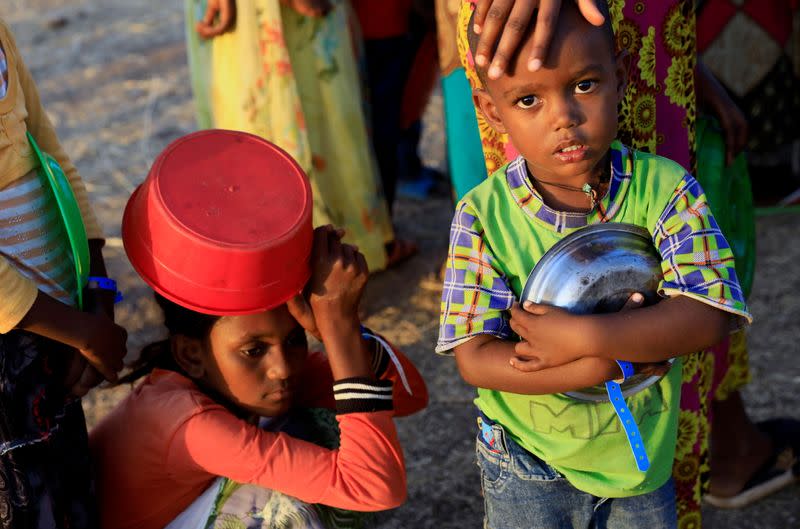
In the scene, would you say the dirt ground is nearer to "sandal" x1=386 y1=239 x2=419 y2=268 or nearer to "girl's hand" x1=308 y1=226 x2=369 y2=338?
"sandal" x1=386 y1=239 x2=419 y2=268

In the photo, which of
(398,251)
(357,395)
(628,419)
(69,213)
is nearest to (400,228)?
(398,251)

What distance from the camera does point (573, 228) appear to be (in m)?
1.78

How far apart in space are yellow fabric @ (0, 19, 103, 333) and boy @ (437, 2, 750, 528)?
2.56 ft

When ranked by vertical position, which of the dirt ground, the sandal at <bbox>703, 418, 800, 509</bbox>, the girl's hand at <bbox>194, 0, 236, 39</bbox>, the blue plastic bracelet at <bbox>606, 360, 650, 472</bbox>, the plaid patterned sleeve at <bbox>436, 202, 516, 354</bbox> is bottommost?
the dirt ground

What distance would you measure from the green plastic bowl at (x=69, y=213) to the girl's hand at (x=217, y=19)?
1603 millimetres

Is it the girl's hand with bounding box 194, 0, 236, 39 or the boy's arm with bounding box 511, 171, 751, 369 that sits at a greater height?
the boy's arm with bounding box 511, 171, 751, 369

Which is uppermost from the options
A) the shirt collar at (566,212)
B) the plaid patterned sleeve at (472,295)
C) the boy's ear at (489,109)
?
the boy's ear at (489,109)

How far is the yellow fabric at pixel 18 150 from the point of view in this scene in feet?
6.07

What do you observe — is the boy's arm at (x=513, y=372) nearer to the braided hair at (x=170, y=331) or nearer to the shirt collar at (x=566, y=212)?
the shirt collar at (x=566, y=212)

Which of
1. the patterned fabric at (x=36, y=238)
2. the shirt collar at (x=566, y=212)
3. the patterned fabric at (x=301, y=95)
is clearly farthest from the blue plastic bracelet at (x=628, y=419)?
the patterned fabric at (x=301, y=95)

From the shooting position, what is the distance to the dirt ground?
9.78 ft

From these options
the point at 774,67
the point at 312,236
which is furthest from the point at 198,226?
the point at 774,67

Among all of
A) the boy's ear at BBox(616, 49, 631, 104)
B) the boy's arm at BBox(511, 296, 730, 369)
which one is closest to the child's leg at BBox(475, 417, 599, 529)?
the boy's arm at BBox(511, 296, 730, 369)

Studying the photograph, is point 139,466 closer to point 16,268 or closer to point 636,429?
point 16,268
